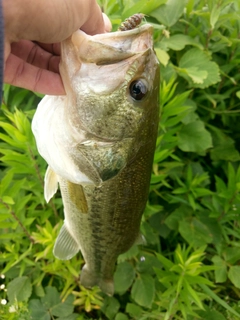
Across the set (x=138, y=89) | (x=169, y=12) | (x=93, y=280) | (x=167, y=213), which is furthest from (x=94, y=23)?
(x=167, y=213)

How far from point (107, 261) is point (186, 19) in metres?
1.58

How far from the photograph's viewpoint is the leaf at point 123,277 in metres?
2.18

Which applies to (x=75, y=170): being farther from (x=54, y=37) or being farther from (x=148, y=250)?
(x=148, y=250)

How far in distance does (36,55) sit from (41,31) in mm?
326

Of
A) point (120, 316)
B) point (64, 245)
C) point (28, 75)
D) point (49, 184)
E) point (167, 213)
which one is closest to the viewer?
point (28, 75)

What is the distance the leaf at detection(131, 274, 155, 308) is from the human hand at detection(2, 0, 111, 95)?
54.2 inches

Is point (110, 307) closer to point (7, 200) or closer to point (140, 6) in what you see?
point (7, 200)

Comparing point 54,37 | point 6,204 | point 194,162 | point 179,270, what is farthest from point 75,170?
point 194,162

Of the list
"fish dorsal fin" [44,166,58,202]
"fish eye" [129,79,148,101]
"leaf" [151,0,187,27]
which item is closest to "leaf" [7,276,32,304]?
"fish dorsal fin" [44,166,58,202]

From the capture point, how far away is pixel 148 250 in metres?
2.30

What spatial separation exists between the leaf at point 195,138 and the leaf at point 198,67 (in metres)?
0.26

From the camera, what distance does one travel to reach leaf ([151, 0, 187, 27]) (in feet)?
6.85

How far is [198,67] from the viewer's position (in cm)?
215

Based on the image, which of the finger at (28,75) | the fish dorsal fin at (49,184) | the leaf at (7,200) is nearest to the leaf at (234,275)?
the fish dorsal fin at (49,184)
